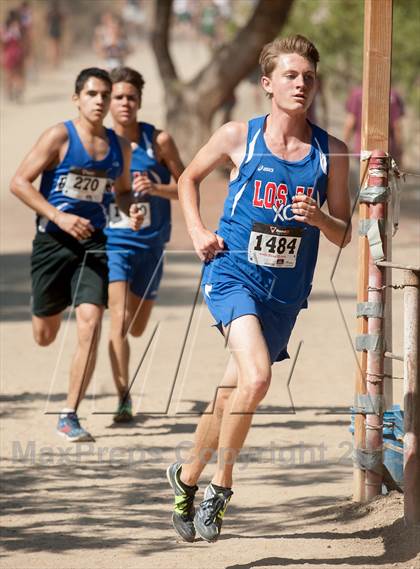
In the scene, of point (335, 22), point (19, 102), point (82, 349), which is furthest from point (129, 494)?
point (19, 102)

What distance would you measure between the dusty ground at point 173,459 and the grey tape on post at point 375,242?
36.4 inches

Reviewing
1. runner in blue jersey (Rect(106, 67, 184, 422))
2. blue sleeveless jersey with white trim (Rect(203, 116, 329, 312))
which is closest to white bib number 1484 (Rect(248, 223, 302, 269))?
blue sleeveless jersey with white trim (Rect(203, 116, 329, 312))

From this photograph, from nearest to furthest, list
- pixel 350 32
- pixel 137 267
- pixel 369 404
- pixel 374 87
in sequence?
pixel 374 87
pixel 369 404
pixel 137 267
pixel 350 32

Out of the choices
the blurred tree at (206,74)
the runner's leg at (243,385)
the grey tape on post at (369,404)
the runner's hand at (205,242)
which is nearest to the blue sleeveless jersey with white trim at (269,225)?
the runner's hand at (205,242)

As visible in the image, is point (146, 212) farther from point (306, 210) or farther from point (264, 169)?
point (306, 210)

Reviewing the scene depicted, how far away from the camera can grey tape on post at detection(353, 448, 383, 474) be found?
20.4 feet

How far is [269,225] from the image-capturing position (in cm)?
556

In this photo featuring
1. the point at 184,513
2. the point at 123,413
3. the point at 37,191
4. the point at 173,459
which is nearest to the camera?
the point at 184,513

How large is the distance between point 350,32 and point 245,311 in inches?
918

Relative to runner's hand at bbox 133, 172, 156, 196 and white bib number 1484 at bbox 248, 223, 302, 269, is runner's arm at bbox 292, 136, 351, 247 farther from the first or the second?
A: runner's hand at bbox 133, 172, 156, 196

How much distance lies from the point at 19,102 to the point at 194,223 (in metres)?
30.3

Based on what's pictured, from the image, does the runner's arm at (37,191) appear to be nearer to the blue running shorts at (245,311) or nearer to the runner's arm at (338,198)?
the blue running shorts at (245,311)

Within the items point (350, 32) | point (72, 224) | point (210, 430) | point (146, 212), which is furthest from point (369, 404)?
point (350, 32)

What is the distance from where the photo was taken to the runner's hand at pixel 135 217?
8305 mm
